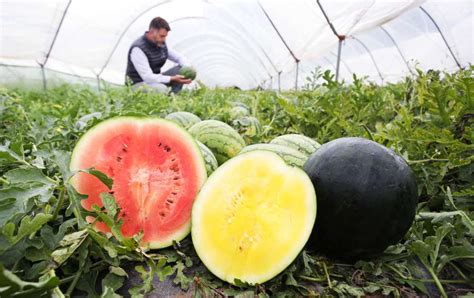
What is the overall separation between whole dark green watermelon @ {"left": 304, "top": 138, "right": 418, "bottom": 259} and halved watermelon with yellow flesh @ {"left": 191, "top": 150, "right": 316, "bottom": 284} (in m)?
0.08

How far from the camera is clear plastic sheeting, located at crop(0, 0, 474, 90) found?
360 inches

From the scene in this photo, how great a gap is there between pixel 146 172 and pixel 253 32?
49.9ft

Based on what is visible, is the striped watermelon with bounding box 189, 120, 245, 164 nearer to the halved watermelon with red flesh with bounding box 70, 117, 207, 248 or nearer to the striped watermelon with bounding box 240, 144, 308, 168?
the striped watermelon with bounding box 240, 144, 308, 168

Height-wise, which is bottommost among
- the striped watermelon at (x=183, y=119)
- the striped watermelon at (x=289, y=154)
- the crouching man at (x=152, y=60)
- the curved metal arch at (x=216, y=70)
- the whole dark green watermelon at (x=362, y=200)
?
the curved metal arch at (x=216, y=70)

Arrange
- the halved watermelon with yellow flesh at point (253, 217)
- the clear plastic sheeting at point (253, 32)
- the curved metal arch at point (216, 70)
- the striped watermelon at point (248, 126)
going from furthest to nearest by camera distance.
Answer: the curved metal arch at point (216, 70)
the clear plastic sheeting at point (253, 32)
the striped watermelon at point (248, 126)
the halved watermelon with yellow flesh at point (253, 217)

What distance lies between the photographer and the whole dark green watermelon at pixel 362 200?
3.30ft

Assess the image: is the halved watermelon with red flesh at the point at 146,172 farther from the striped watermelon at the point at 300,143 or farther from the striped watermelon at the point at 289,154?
the striped watermelon at the point at 300,143

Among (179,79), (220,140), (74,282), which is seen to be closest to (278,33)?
(179,79)

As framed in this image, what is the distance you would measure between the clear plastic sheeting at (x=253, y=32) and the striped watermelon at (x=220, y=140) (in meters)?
5.78

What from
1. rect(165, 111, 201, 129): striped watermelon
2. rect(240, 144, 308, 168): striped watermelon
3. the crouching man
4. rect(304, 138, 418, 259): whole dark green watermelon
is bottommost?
rect(304, 138, 418, 259): whole dark green watermelon

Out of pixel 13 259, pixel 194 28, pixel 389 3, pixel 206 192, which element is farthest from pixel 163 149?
pixel 194 28

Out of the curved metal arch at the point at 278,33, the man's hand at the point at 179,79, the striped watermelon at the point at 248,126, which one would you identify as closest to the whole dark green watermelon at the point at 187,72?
the man's hand at the point at 179,79

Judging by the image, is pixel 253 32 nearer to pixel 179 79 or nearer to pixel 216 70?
pixel 179 79

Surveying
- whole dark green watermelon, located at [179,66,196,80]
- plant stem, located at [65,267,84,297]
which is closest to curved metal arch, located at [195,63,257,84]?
whole dark green watermelon, located at [179,66,196,80]
